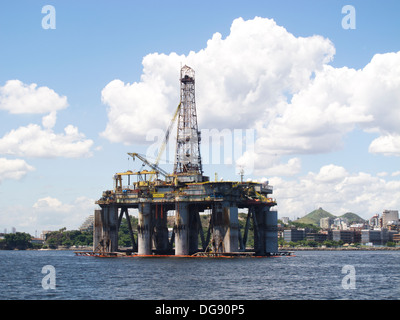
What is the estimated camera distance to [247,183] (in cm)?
13788

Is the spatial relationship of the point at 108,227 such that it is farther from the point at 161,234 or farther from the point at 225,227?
the point at 225,227

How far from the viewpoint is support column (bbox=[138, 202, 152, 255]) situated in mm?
137250

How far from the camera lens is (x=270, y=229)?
14625 cm

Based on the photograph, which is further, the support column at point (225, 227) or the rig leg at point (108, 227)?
the rig leg at point (108, 227)

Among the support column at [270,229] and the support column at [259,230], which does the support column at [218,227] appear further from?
the support column at [270,229]

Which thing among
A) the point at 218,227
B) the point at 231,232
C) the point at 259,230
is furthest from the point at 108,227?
the point at 259,230

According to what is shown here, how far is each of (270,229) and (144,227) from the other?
111 ft

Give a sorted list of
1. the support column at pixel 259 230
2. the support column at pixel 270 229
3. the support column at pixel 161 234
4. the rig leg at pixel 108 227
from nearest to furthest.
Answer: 1. the support column at pixel 270 229
2. the rig leg at pixel 108 227
3. the support column at pixel 259 230
4. the support column at pixel 161 234

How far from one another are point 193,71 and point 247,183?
36405 millimetres

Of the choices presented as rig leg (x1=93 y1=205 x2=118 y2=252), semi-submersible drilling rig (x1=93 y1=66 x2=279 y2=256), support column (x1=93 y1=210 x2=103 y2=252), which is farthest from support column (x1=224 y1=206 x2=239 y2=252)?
support column (x1=93 y1=210 x2=103 y2=252)

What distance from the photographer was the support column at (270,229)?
146 meters

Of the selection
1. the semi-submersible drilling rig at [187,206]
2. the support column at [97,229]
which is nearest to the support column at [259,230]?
the semi-submersible drilling rig at [187,206]
